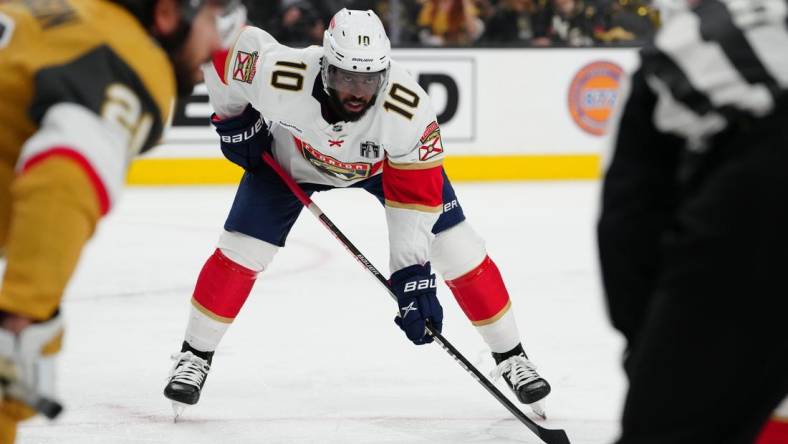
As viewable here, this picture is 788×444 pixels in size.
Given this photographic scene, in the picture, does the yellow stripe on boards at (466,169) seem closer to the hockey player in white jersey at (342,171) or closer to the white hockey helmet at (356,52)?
the hockey player in white jersey at (342,171)

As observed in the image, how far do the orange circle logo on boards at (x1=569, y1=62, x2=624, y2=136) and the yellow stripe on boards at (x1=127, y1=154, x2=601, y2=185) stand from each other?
23cm

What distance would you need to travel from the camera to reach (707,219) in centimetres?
136

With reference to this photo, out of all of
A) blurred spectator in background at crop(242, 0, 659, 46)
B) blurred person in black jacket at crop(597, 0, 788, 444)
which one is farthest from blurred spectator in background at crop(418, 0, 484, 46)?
blurred person in black jacket at crop(597, 0, 788, 444)

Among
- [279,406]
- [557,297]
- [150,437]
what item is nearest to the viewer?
[150,437]

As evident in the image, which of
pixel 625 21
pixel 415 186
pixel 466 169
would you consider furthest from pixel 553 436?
pixel 625 21

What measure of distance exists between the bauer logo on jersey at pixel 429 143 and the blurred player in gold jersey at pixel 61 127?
1456mm

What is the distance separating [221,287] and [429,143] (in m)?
0.64

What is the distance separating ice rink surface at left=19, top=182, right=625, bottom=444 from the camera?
3.08m

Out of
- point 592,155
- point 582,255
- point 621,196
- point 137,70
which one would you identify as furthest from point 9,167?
point 592,155

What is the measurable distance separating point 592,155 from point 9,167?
6.49 metres

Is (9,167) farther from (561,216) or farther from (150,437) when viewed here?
(561,216)

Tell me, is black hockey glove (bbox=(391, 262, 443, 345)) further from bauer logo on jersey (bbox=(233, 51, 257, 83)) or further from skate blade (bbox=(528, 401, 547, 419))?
bauer logo on jersey (bbox=(233, 51, 257, 83))

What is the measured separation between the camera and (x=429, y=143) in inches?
120

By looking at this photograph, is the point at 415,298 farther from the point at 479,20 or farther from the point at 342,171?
the point at 479,20
